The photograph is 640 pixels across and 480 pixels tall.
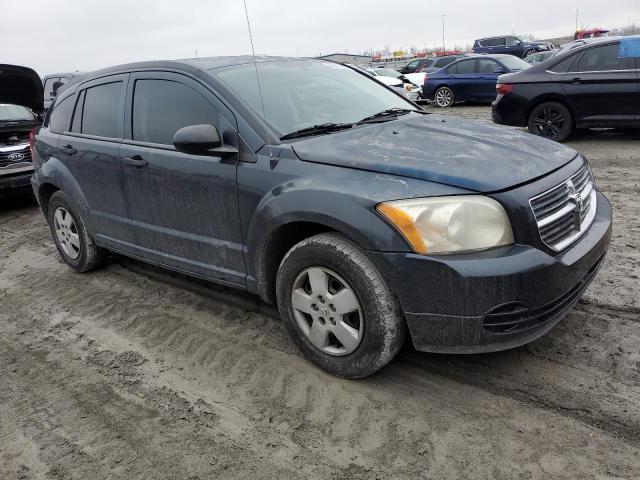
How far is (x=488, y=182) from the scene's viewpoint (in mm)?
2514

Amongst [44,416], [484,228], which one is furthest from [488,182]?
[44,416]

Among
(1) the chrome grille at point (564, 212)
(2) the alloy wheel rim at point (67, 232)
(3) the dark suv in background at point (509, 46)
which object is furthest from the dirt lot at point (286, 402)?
(3) the dark suv in background at point (509, 46)

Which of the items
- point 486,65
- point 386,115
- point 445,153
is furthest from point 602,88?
point 486,65

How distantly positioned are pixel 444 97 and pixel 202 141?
49.1 feet

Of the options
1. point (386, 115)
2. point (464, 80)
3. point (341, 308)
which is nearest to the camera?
point (341, 308)

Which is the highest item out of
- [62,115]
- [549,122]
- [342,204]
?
[62,115]

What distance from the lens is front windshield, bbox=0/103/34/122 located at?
8.54m

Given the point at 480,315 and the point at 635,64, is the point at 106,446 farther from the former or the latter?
the point at 635,64

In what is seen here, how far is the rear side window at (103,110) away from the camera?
4.11 m

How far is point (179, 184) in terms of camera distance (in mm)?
3504

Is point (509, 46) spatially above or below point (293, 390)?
above

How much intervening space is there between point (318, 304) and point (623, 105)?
749cm

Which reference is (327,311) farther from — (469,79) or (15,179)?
(469,79)

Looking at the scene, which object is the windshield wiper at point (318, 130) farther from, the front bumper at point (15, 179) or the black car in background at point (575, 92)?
the black car in background at point (575, 92)
